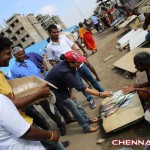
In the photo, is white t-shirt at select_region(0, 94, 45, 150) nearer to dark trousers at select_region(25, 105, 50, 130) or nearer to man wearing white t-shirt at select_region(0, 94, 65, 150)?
man wearing white t-shirt at select_region(0, 94, 65, 150)

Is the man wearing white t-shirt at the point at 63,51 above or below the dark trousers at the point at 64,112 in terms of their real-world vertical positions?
above

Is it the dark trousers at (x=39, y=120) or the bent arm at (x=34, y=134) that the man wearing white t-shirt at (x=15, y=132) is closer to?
the bent arm at (x=34, y=134)

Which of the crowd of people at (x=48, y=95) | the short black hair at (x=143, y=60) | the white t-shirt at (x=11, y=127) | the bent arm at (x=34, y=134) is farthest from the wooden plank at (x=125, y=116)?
the white t-shirt at (x=11, y=127)

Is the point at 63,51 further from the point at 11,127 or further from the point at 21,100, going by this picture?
the point at 11,127

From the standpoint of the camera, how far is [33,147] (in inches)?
86.2

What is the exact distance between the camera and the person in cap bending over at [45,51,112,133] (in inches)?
156

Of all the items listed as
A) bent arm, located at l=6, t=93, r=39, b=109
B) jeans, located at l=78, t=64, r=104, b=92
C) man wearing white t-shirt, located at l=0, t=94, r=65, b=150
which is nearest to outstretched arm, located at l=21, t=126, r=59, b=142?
man wearing white t-shirt, located at l=0, t=94, r=65, b=150

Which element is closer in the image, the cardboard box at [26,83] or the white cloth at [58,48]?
the cardboard box at [26,83]

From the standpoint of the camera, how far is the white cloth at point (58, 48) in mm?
5590

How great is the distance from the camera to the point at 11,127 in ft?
6.21

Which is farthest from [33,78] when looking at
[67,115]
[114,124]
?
[67,115]

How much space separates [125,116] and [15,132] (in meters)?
2.57

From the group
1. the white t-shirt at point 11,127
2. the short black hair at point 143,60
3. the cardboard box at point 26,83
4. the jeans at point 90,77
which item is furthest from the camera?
the jeans at point 90,77

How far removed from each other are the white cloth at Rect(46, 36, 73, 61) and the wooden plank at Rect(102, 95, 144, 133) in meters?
1.93
